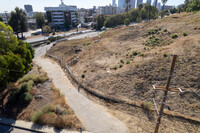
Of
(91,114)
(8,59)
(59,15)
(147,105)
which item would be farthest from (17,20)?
(147,105)

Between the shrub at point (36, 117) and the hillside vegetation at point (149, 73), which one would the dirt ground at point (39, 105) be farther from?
the hillside vegetation at point (149, 73)

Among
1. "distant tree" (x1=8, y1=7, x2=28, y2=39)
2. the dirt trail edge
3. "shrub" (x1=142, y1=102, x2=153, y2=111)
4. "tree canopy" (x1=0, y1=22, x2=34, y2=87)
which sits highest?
"distant tree" (x1=8, y1=7, x2=28, y2=39)

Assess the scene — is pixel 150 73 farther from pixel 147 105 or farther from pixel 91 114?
pixel 91 114

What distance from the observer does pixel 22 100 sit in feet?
47.5

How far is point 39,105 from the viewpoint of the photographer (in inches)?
562

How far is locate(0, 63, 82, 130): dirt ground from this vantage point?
12.5 m

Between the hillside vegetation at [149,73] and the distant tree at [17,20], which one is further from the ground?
the distant tree at [17,20]

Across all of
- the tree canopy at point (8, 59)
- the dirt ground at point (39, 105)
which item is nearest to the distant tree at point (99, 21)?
the dirt ground at point (39, 105)

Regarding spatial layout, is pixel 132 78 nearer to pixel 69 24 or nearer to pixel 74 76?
pixel 74 76

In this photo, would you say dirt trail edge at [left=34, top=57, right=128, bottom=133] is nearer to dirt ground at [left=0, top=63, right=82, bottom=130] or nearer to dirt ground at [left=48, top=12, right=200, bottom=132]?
dirt ground at [left=0, top=63, right=82, bottom=130]

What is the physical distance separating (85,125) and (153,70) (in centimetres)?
1130

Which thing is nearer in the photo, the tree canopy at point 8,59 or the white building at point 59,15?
the tree canopy at point 8,59

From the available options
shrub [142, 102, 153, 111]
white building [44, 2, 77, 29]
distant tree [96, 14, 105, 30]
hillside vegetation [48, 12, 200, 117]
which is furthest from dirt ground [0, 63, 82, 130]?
white building [44, 2, 77, 29]

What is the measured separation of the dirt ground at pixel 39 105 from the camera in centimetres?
1245
